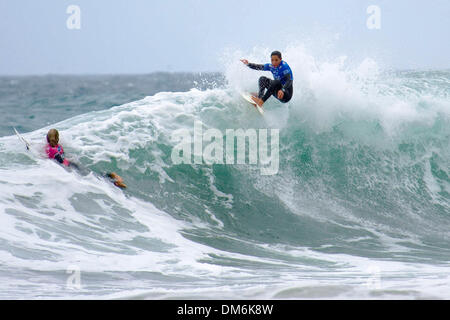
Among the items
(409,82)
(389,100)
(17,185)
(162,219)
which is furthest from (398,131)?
(17,185)

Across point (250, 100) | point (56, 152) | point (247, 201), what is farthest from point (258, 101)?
point (56, 152)

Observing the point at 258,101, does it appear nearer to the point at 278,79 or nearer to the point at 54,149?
the point at 278,79

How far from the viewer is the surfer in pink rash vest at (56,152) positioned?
33.6 feet

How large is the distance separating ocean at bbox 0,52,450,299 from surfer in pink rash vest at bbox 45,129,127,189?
17cm

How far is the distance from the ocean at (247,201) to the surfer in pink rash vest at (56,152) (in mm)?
175

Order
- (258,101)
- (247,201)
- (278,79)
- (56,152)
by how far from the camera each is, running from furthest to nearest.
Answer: (258,101) → (278,79) → (247,201) → (56,152)

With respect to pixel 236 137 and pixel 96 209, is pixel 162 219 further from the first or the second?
pixel 236 137

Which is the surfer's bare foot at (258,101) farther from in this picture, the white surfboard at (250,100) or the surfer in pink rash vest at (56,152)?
the surfer in pink rash vest at (56,152)

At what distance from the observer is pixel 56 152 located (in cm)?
1030

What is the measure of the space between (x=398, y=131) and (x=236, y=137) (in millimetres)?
3595

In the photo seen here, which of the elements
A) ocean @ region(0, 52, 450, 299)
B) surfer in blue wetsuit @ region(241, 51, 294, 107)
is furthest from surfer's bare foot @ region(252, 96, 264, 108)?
ocean @ region(0, 52, 450, 299)

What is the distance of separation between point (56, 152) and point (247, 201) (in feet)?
11.1

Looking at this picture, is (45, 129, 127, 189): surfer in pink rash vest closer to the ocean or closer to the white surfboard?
the ocean

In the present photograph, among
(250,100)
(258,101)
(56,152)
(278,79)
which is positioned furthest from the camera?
(250,100)
